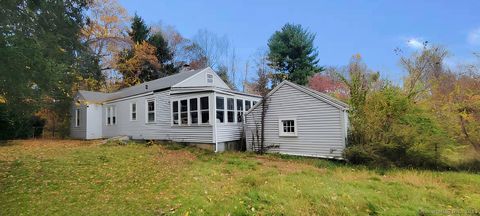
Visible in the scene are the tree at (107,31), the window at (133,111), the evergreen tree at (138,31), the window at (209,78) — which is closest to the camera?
the window at (133,111)

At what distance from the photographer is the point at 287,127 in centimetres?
1395

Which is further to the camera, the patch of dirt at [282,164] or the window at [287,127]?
the window at [287,127]

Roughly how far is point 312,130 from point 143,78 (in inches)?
884

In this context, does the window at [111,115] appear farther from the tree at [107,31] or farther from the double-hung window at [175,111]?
the tree at [107,31]

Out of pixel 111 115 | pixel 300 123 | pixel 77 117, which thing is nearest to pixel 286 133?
pixel 300 123

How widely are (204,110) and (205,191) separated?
834 centimetres

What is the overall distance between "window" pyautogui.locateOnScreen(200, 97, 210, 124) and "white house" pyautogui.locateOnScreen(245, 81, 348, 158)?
7.25ft

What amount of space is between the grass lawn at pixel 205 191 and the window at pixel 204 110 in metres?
4.44

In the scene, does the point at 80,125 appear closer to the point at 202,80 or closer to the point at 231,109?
the point at 202,80

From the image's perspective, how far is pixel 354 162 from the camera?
1164 centimetres

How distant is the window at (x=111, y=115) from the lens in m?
19.7

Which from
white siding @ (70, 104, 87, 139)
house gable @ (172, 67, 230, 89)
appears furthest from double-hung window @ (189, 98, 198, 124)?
white siding @ (70, 104, 87, 139)

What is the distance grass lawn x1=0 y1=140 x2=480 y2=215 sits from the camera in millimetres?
5348

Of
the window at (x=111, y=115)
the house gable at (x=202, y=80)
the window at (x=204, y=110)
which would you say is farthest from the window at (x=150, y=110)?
the window at (x=204, y=110)
